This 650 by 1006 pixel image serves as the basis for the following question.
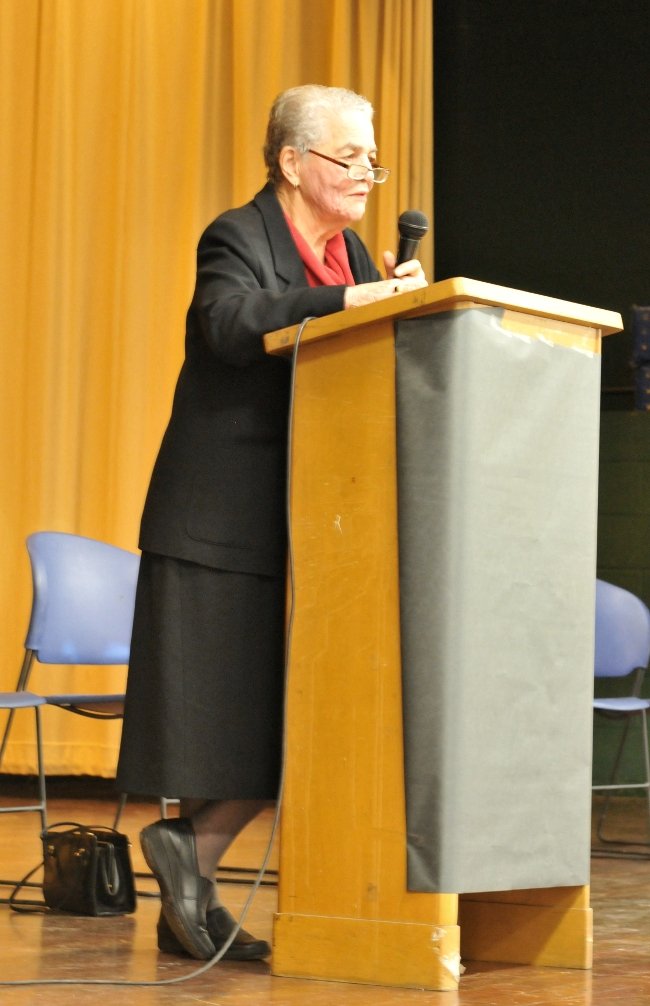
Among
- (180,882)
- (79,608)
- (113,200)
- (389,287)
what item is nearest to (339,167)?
(389,287)

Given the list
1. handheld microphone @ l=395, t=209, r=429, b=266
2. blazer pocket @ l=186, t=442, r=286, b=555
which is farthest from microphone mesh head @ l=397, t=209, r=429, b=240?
blazer pocket @ l=186, t=442, r=286, b=555

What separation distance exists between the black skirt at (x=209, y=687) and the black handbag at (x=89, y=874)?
69cm

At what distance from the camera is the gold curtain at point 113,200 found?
17.9ft

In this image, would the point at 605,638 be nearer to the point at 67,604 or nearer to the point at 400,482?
the point at 67,604

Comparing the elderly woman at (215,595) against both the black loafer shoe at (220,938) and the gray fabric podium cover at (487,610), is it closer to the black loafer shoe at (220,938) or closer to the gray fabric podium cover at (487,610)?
the black loafer shoe at (220,938)

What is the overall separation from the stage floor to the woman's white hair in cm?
135

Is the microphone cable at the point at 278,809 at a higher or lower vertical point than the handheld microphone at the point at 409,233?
lower

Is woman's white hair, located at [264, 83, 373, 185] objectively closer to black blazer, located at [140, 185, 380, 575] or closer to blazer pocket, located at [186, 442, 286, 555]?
black blazer, located at [140, 185, 380, 575]

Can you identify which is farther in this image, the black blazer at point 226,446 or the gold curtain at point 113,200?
the gold curtain at point 113,200

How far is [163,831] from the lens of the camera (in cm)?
Answer: 232

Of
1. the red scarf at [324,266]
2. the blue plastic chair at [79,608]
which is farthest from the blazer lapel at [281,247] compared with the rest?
the blue plastic chair at [79,608]

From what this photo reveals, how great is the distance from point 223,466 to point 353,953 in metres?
0.79

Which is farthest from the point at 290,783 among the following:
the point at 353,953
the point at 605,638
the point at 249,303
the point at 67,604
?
the point at 605,638

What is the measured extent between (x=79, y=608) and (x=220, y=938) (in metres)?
1.72
